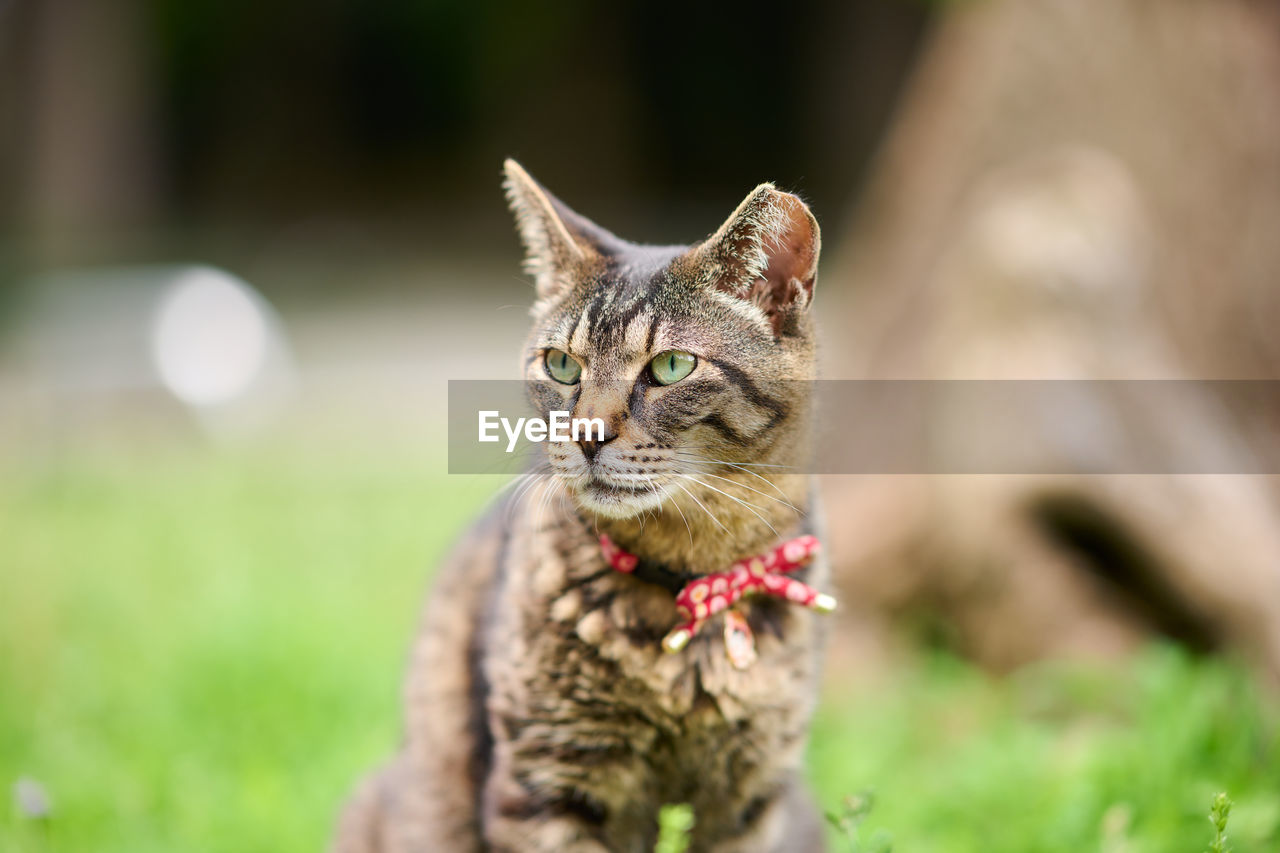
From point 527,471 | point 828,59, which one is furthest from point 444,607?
point 828,59

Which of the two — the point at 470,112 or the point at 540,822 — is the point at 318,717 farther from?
the point at 470,112

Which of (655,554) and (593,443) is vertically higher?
(593,443)

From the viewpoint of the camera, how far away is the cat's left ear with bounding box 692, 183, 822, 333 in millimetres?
1795

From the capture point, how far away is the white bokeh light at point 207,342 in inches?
282

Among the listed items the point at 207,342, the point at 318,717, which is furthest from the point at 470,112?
the point at 318,717

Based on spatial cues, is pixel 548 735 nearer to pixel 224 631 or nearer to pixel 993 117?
pixel 224 631

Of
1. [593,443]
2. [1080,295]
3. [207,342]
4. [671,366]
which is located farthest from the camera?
[207,342]

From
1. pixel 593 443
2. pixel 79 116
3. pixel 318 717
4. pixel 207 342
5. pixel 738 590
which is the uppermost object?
pixel 79 116

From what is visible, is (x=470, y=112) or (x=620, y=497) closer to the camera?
(x=620, y=497)

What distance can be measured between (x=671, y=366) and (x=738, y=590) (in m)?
0.42

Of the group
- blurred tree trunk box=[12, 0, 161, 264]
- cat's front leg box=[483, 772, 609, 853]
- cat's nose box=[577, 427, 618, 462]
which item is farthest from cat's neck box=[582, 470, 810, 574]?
blurred tree trunk box=[12, 0, 161, 264]

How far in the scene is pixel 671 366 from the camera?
6.13ft

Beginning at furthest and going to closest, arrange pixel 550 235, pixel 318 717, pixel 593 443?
pixel 318 717 → pixel 550 235 → pixel 593 443

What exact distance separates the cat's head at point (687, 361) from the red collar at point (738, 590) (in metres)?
0.16
